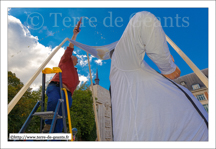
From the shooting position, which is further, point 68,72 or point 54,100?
point 68,72

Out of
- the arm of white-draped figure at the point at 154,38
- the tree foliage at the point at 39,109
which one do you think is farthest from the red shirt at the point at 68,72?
the tree foliage at the point at 39,109

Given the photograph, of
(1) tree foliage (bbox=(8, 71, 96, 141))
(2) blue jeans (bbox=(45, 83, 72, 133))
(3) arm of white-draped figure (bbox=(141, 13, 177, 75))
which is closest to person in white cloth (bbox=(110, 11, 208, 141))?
(3) arm of white-draped figure (bbox=(141, 13, 177, 75))

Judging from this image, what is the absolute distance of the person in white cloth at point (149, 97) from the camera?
1.07 metres

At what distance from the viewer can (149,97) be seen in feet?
3.93

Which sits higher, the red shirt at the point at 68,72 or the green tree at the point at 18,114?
the red shirt at the point at 68,72

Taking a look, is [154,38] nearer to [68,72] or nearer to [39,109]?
[68,72]

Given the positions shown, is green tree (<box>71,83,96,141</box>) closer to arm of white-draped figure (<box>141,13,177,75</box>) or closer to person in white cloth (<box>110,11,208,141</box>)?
person in white cloth (<box>110,11,208,141</box>)

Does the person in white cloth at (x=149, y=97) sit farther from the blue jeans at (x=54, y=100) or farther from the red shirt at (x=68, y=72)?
the red shirt at (x=68, y=72)

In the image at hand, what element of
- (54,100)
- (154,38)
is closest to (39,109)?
(54,100)

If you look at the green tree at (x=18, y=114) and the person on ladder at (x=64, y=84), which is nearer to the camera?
the person on ladder at (x=64, y=84)

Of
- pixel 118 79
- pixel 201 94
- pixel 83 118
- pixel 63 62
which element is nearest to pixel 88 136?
pixel 83 118

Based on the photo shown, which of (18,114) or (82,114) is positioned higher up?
(18,114)

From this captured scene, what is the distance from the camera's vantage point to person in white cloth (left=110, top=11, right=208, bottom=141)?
1.07 metres

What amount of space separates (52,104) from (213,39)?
2.14 meters
